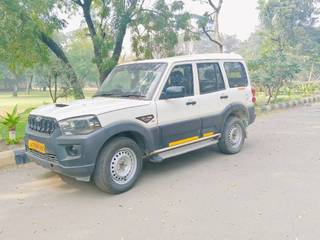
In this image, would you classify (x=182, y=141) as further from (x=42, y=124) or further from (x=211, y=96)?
(x=42, y=124)

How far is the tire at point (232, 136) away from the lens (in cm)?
590

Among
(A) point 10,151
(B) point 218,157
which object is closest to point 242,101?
(B) point 218,157

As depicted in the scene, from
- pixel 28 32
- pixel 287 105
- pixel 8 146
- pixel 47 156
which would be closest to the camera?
pixel 47 156

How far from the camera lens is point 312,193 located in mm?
4117

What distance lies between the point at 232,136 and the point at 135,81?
2.34m

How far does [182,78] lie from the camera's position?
5.12 m

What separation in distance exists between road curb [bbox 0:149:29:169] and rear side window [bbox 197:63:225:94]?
3477mm

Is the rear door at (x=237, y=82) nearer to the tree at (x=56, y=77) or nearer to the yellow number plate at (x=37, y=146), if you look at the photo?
the yellow number plate at (x=37, y=146)

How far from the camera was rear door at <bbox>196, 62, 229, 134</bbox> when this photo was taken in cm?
536

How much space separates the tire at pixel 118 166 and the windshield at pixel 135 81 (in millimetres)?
813

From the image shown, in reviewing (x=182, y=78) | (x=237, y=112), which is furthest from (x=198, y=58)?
(x=237, y=112)

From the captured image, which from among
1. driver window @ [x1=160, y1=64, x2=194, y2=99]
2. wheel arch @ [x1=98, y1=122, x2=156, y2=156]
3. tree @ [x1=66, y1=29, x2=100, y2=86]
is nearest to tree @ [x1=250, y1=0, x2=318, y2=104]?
tree @ [x1=66, y1=29, x2=100, y2=86]

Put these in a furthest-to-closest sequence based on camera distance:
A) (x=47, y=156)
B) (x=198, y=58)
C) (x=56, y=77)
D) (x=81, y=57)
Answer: (x=81, y=57)
(x=56, y=77)
(x=198, y=58)
(x=47, y=156)

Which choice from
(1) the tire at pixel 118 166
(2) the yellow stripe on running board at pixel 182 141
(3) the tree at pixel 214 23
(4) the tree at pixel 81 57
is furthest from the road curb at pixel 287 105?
(4) the tree at pixel 81 57
